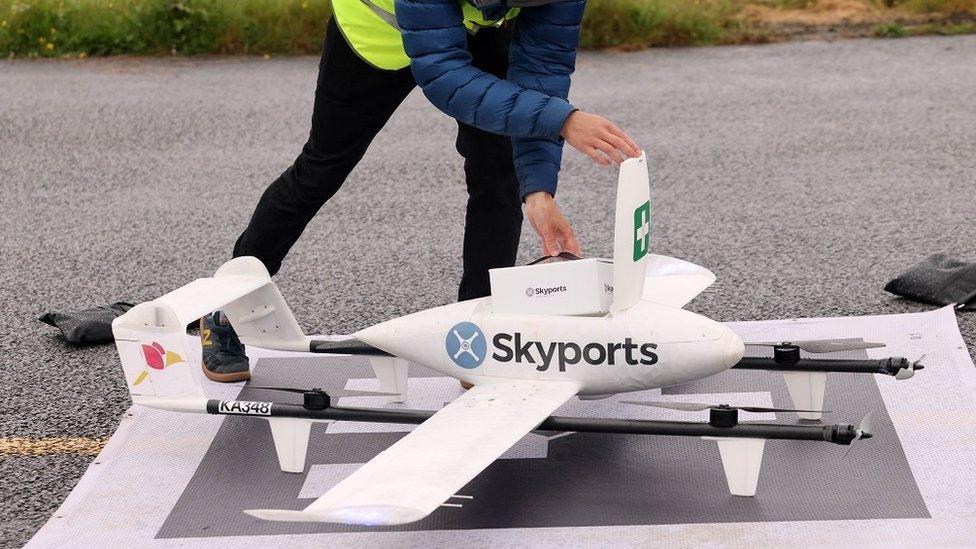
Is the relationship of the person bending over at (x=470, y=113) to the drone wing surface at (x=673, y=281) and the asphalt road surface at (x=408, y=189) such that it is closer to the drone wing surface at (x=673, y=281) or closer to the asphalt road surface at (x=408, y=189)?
the drone wing surface at (x=673, y=281)

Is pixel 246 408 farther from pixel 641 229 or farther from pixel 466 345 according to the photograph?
pixel 641 229

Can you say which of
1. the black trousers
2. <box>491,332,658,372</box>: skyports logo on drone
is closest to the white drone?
<box>491,332,658,372</box>: skyports logo on drone

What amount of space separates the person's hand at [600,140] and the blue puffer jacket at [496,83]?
5 cm

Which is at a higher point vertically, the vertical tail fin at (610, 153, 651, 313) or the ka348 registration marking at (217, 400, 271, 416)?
the vertical tail fin at (610, 153, 651, 313)

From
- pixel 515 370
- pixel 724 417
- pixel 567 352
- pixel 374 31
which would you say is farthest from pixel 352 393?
pixel 724 417

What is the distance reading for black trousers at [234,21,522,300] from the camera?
3307 millimetres

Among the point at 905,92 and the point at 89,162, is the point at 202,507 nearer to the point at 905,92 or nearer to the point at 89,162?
the point at 89,162

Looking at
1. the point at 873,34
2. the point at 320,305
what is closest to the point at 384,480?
the point at 320,305

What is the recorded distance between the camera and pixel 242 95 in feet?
24.5

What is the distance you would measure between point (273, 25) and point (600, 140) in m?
6.21

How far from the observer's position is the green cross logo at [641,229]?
110 inches

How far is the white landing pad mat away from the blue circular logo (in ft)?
0.85

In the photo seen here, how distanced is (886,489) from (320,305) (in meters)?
2.08

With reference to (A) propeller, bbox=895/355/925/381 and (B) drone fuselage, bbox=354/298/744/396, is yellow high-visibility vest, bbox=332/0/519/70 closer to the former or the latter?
(B) drone fuselage, bbox=354/298/744/396
